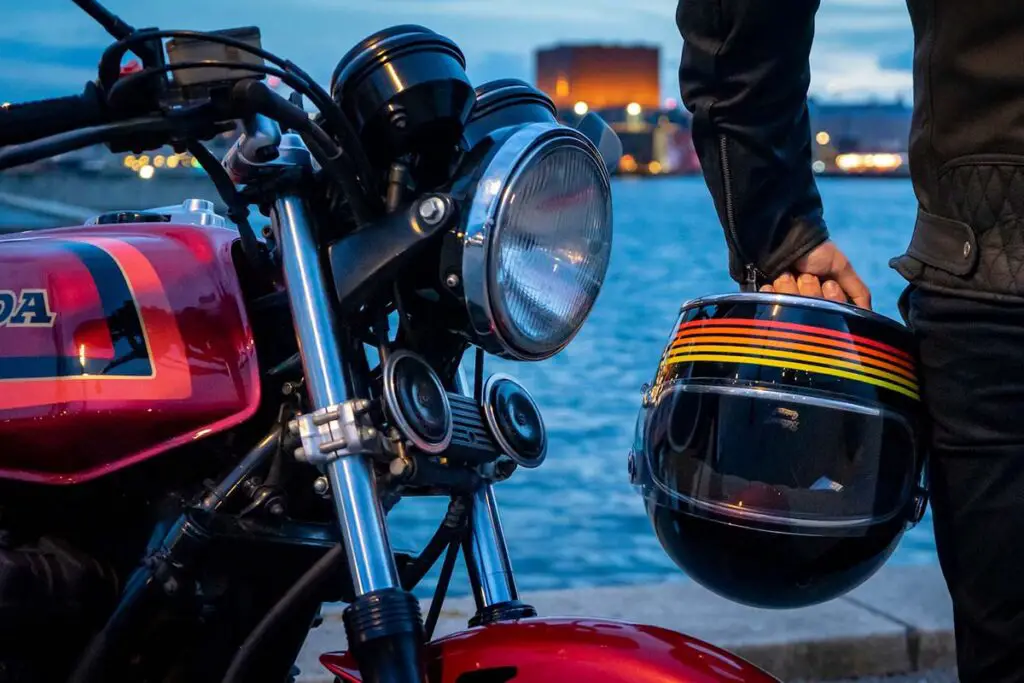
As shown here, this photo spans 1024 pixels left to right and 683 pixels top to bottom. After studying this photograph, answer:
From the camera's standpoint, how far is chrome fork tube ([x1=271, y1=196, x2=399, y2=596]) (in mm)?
1354

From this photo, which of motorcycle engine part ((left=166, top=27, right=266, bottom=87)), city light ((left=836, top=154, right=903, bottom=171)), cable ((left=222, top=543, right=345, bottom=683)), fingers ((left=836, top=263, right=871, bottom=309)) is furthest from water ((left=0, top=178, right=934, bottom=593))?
city light ((left=836, top=154, right=903, bottom=171))

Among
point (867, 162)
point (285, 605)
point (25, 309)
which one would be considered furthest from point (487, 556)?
point (867, 162)

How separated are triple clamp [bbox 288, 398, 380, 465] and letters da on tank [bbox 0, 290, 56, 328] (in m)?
0.35

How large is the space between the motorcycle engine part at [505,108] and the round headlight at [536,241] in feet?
0.43

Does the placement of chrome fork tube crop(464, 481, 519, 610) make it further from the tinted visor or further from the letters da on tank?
the letters da on tank

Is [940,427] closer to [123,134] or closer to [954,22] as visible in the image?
[954,22]

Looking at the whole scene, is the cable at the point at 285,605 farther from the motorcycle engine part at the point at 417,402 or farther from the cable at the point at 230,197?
the cable at the point at 230,197

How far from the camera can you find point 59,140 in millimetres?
1367

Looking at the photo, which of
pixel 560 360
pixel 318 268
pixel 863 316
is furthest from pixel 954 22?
pixel 560 360

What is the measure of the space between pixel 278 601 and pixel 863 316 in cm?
81

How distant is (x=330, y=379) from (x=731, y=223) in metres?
0.71

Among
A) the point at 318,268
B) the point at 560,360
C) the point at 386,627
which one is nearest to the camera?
the point at 386,627

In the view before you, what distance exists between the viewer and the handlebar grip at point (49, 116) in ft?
4.43

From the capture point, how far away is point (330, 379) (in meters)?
1.40
